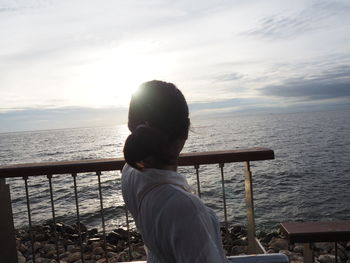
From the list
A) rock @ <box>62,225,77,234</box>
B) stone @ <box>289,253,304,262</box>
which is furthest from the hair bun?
rock @ <box>62,225,77,234</box>

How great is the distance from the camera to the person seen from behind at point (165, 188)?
38.2 inches

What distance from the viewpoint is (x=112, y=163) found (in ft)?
A: 8.70

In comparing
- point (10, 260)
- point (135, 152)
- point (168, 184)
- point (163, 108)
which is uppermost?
point (163, 108)

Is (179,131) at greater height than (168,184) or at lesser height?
greater

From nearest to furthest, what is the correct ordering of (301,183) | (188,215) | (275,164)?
(188,215) < (301,183) < (275,164)

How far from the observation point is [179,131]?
A: 1125mm

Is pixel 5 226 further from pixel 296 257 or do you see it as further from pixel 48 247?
pixel 48 247

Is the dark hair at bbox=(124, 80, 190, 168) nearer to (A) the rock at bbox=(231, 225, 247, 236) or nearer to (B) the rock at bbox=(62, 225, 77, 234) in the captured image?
(A) the rock at bbox=(231, 225, 247, 236)

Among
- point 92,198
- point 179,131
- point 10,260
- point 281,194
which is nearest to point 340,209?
point 281,194

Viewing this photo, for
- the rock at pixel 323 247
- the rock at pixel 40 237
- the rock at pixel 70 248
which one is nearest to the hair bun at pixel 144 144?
the rock at pixel 70 248

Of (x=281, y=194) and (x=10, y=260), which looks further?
(x=281, y=194)

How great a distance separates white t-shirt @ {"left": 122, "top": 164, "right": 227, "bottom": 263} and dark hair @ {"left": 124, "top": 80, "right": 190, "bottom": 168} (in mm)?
70

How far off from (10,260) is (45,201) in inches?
702

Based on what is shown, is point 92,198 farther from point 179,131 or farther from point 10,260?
point 179,131
